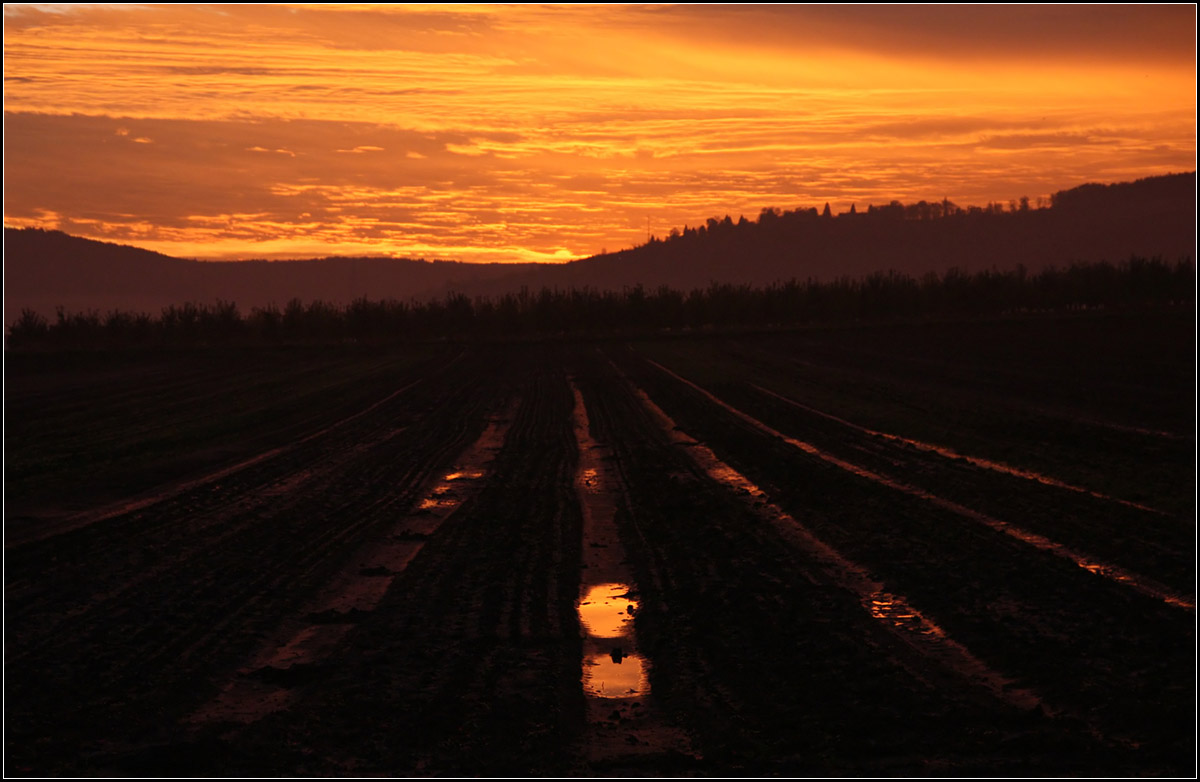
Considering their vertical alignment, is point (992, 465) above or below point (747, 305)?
below

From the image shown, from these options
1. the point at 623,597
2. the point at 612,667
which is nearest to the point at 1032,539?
the point at 623,597

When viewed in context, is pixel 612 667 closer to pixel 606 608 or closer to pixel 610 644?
pixel 610 644

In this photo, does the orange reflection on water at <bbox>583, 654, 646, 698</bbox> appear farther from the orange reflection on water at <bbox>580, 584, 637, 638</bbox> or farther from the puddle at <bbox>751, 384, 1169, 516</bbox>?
the puddle at <bbox>751, 384, 1169, 516</bbox>

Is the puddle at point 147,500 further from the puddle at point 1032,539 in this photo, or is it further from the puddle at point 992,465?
the puddle at point 992,465

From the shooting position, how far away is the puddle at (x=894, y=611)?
18.8 ft

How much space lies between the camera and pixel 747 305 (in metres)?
64.2

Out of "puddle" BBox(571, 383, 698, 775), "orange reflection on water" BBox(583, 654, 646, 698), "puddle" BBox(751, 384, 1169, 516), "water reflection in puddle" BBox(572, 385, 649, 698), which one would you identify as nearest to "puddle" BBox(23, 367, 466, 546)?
"water reflection in puddle" BBox(572, 385, 649, 698)

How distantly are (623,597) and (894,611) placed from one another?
2196 mm

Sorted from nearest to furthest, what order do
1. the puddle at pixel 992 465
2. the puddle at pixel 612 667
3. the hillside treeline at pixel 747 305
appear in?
the puddle at pixel 612 667, the puddle at pixel 992 465, the hillside treeline at pixel 747 305

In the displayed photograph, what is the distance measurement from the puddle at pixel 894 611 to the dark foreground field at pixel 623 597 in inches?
1.4

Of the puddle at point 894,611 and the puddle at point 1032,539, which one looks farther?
the puddle at point 1032,539

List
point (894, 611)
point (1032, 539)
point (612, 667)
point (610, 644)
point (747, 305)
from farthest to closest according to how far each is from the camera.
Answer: point (747, 305), point (1032, 539), point (894, 611), point (610, 644), point (612, 667)

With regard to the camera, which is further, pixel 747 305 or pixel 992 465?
pixel 747 305

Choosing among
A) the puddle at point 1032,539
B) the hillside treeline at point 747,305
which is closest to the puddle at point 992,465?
the puddle at point 1032,539
